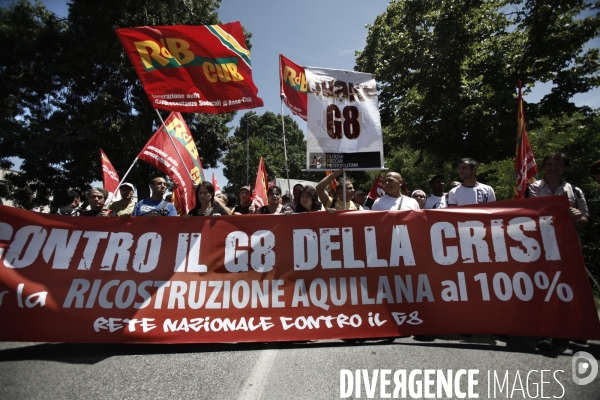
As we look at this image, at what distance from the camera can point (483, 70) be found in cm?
1411

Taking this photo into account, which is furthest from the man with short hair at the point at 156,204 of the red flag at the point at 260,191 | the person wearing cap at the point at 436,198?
the red flag at the point at 260,191

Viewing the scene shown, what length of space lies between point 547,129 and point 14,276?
19028 mm

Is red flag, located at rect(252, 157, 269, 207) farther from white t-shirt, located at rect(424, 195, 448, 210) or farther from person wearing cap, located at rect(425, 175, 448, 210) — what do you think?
white t-shirt, located at rect(424, 195, 448, 210)

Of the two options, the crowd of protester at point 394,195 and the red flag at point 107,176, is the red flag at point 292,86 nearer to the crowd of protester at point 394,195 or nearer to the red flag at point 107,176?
the crowd of protester at point 394,195

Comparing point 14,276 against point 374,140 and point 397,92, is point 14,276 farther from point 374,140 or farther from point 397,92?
point 397,92

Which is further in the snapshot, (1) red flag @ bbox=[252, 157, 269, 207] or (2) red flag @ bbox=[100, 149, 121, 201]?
(1) red flag @ bbox=[252, 157, 269, 207]

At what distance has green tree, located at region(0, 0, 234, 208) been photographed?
658 inches

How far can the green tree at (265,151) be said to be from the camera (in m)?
38.1

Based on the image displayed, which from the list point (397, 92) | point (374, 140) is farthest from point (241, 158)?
point (374, 140)

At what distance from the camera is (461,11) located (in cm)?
1359

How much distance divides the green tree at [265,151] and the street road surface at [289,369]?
106ft

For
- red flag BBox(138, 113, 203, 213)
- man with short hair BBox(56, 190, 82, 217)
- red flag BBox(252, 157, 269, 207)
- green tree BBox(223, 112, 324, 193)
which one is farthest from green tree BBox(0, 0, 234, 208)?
green tree BBox(223, 112, 324, 193)

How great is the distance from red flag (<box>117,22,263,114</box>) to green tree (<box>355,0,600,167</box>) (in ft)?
30.2

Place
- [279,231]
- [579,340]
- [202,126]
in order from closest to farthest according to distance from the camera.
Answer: [579,340]
[279,231]
[202,126]
